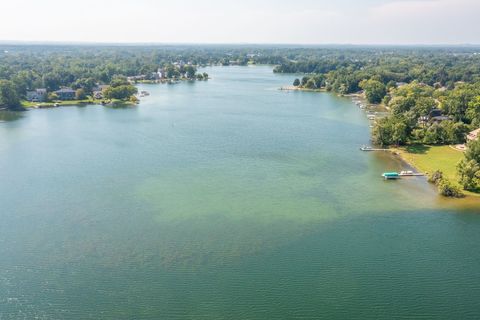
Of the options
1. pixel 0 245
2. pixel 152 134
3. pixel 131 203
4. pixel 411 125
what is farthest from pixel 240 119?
pixel 0 245

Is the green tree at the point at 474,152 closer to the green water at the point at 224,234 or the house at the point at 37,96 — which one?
the green water at the point at 224,234

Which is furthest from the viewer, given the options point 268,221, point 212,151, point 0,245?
point 212,151

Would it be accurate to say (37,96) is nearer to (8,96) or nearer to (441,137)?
(8,96)

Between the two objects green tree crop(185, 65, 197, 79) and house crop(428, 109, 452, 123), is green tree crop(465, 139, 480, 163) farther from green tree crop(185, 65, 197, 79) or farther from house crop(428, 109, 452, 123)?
green tree crop(185, 65, 197, 79)

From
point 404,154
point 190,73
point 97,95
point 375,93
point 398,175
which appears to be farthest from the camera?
point 190,73

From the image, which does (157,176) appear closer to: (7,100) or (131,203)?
(131,203)

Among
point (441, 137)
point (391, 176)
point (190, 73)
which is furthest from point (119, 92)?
point (391, 176)
